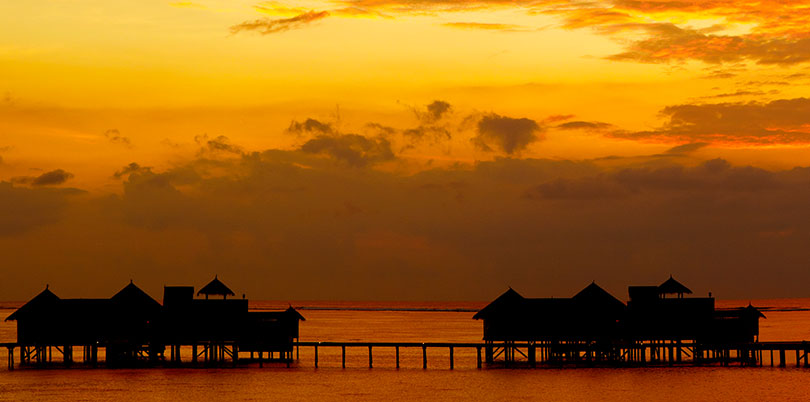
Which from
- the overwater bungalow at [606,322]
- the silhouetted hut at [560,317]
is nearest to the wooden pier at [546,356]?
the overwater bungalow at [606,322]

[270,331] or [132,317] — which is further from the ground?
[132,317]

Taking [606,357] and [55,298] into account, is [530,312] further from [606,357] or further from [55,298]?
[55,298]

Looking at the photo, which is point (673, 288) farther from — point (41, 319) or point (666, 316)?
point (41, 319)

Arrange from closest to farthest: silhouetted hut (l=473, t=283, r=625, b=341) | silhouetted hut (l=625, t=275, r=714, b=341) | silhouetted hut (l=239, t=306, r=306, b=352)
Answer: silhouetted hut (l=473, t=283, r=625, b=341), silhouetted hut (l=625, t=275, r=714, b=341), silhouetted hut (l=239, t=306, r=306, b=352)

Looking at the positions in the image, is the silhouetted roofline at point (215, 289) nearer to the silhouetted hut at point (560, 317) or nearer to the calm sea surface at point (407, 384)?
the calm sea surface at point (407, 384)

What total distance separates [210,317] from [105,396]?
11.1 metres

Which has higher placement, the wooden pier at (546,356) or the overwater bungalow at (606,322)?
the overwater bungalow at (606,322)

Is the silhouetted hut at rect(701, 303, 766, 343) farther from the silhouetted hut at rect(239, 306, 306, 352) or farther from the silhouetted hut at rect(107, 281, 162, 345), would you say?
the silhouetted hut at rect(107, 281, 162, 345)

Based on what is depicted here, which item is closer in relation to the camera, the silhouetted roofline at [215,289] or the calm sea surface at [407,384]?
the calm sea surface at [407,384]

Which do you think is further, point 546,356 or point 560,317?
point 546,356

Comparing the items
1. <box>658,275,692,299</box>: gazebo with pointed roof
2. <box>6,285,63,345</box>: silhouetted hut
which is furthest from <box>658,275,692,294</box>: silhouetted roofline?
<box>6,285,63,345</box>: silhouetted hut

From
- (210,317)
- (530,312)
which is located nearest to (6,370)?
(210,317)

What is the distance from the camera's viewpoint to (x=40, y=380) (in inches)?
2211

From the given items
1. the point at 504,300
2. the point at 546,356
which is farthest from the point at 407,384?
the point at 546,356
